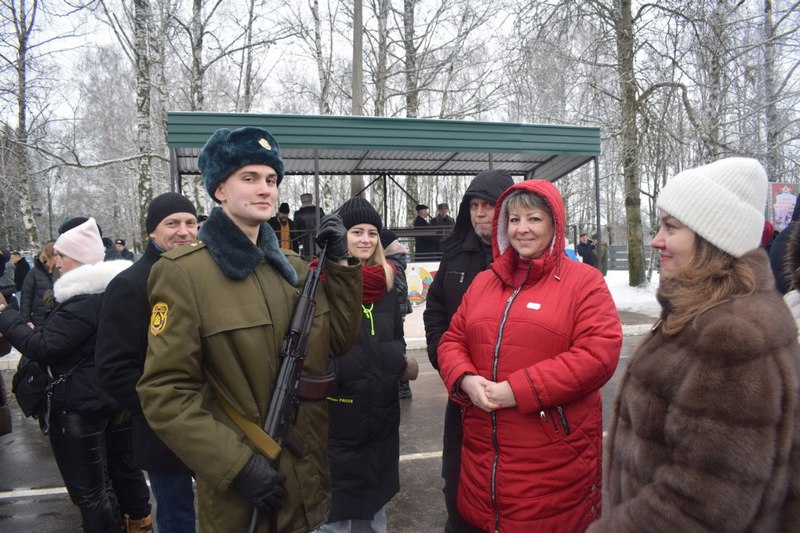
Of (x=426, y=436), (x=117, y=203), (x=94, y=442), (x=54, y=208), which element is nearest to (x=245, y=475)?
(x=94, y=442)

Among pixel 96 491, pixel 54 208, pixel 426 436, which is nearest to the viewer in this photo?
pixel 96 491

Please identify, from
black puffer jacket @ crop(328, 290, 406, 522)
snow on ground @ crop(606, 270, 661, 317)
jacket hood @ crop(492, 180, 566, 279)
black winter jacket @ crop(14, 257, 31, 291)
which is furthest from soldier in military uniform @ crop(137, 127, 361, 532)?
black winter jacket @ crop(14, 257, 31, 291)

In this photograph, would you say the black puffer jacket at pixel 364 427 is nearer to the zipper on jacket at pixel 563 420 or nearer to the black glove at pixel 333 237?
the black glove at pixel 333 237

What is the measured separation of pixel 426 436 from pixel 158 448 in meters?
3.07

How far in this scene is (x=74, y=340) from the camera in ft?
9.37

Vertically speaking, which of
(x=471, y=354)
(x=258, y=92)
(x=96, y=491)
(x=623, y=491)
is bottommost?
(x=96, y=491)

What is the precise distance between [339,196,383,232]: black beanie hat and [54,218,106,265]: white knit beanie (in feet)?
4.91

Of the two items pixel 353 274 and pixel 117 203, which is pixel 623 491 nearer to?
pixel 353 274

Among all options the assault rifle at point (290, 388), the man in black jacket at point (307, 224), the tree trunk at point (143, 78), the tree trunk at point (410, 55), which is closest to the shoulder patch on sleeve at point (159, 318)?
the assault rifle at point (290, 388)

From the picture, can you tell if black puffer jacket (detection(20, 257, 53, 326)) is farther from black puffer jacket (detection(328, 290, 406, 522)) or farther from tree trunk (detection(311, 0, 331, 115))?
tree trunk (detection(311, 0, 331, 115))

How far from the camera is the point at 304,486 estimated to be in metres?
1.91

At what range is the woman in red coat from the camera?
1990 millimetres

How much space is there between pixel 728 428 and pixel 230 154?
1792 millimetres

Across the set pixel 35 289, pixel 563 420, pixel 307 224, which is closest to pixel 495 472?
pixel 563 420
